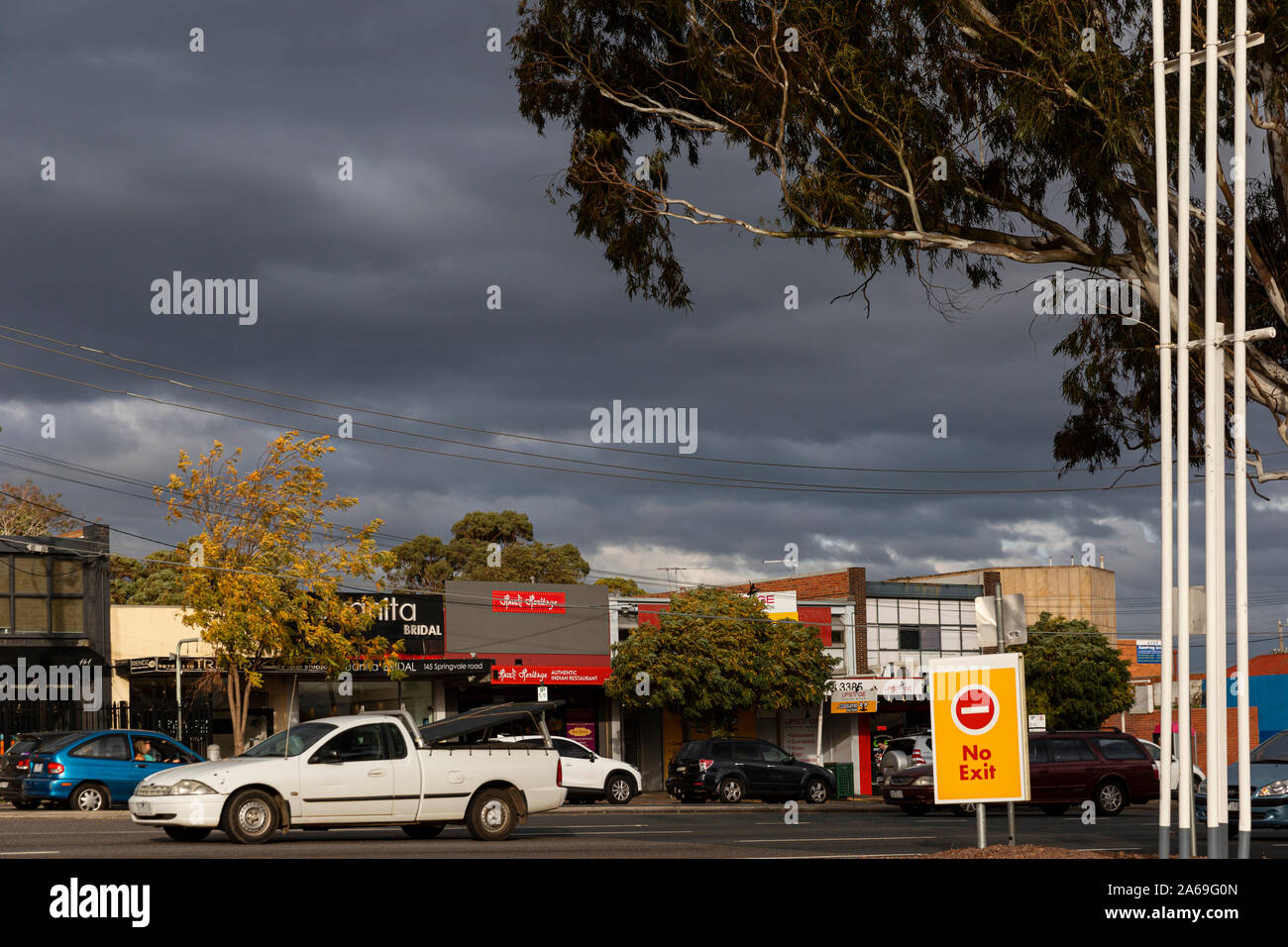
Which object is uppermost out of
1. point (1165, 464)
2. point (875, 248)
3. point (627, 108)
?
point (627, 108)

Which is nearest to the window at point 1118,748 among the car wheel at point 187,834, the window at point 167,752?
the window at point 167,752

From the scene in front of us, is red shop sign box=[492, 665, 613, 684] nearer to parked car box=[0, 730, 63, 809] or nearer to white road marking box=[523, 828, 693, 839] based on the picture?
parked car box=[0, 730, 63, 809]

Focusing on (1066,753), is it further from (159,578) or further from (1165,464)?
(159,578)

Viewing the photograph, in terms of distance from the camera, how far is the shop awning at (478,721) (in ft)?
60.4

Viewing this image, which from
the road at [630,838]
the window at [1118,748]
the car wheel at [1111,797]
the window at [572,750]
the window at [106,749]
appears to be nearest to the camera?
the road at [630,838]

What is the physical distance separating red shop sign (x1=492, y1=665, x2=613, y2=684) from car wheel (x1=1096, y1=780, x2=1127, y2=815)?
1617cm

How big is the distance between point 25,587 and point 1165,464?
110ft

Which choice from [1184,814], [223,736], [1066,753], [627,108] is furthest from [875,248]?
[223,736]

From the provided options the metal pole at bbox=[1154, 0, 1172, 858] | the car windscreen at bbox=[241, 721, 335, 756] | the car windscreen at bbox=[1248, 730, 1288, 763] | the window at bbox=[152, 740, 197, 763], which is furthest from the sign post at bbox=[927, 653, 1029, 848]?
the window at bbox=[152, 740, 197, 763]

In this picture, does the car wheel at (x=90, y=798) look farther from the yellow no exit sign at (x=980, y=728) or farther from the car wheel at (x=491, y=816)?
the yellow no exit sign at (x=980, y=728)

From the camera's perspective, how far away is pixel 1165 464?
12.7m

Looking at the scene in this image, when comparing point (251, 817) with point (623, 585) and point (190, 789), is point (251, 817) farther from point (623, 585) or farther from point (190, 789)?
point (623, 585)

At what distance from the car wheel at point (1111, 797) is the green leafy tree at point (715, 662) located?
504 inches
